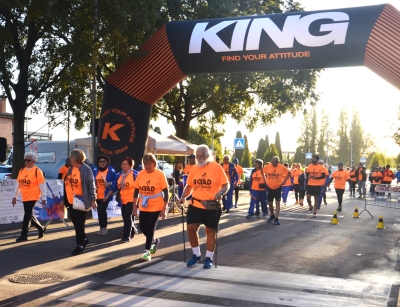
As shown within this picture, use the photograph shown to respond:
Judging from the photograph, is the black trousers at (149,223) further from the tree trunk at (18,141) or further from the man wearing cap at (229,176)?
the man wearing cap at (229,176)

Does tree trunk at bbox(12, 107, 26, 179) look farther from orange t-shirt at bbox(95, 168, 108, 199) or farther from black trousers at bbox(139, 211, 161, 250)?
black trousers at bbox(139, 211, 161, 250)

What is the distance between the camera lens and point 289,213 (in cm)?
1839

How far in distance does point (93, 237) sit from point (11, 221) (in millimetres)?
2999

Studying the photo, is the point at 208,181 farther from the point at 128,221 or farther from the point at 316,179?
the point at 316,179

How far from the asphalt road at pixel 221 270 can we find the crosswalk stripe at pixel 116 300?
0.04 feet

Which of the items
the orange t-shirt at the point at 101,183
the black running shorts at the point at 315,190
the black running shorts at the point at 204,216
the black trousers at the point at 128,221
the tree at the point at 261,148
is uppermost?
the tree at the point at 261,148

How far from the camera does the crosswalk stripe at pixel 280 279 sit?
280 inches

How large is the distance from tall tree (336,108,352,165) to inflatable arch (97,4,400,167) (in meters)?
82.3

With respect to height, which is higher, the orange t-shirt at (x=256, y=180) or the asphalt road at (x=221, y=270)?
the orange t-shirt at (x=256, y=180)

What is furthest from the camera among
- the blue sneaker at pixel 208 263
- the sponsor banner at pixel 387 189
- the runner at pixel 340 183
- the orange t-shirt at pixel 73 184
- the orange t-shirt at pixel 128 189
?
the runner at pixel 340 183

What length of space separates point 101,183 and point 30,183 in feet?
4.89

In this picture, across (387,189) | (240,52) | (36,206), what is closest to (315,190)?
(387,189)

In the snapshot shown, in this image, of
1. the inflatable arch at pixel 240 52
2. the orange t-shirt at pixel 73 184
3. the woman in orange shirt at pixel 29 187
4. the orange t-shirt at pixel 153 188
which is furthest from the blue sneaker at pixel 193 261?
the inflatable arch at pixel 240 52

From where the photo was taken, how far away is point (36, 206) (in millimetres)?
13953
